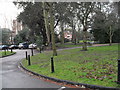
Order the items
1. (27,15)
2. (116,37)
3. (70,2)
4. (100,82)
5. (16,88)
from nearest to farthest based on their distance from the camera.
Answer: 1. (100,82)
2. (16,88)
3. (70,2)
4. (27,15)
5. (116,37)

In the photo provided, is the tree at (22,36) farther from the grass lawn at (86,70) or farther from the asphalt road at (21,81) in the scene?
the asphalt road at (21,81)

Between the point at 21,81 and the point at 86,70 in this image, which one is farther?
the point at 86,70

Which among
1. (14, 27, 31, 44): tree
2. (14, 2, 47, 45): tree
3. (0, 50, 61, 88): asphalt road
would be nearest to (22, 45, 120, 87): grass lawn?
(0, 50, 61, 88): asphalt road

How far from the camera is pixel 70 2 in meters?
17.9

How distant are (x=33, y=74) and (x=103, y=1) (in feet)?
45.1

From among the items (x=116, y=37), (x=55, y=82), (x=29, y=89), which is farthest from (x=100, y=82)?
(x=116, y=37)

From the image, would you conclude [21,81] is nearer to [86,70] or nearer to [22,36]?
[86,70]

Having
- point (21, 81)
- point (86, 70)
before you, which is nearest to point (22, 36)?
point (21, 81)

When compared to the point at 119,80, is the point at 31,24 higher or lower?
higher

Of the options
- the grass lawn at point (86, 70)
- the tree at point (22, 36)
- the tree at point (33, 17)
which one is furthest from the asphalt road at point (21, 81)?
the tree at point (22, 36)

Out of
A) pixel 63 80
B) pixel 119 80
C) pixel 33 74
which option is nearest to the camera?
pixel 119 80

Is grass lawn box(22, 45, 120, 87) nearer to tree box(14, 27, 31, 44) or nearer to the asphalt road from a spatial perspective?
the asphalt road

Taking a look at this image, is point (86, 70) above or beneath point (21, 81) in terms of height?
above

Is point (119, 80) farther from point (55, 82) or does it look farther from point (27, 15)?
point (27, 15)
